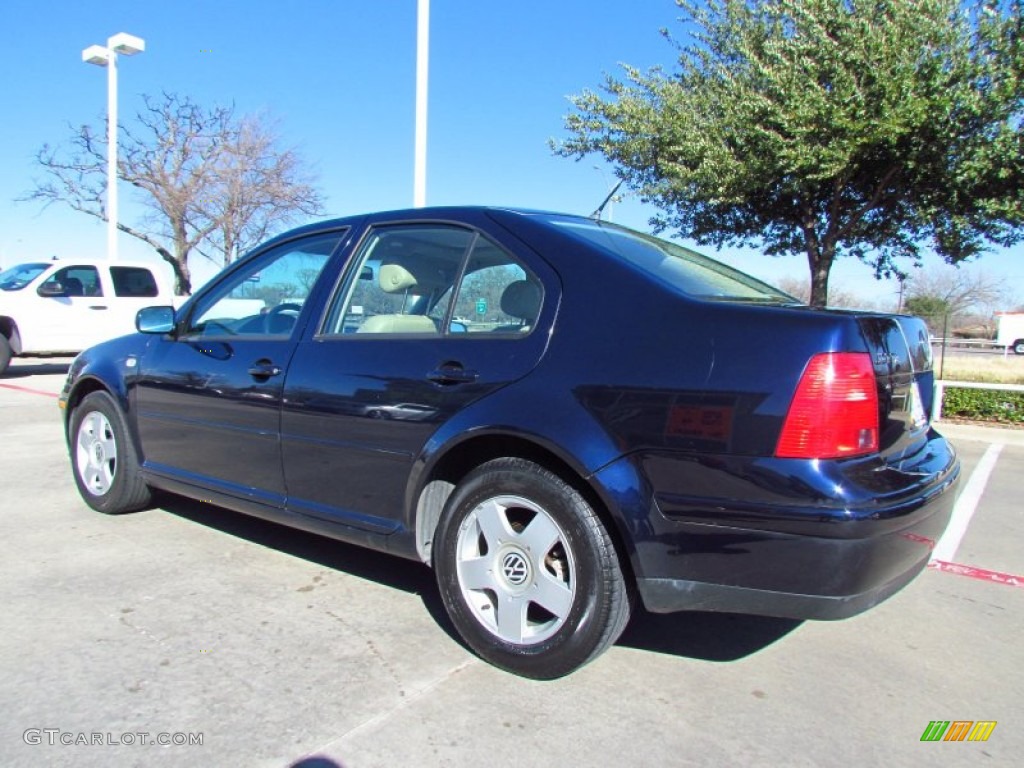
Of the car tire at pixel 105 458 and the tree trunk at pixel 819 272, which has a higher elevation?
the tree trunk at pixel 819 272

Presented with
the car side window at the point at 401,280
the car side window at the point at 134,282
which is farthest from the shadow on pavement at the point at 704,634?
the car side window at the point at 134,282

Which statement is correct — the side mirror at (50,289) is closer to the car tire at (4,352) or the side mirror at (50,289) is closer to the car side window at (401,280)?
the car tire at (4,352)

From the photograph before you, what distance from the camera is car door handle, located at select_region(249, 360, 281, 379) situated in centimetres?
346

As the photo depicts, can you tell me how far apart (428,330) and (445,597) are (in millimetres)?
1048

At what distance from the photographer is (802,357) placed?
228 cm

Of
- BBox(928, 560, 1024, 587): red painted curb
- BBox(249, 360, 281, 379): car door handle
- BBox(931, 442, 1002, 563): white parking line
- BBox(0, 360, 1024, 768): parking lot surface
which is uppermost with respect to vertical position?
BBox(249, 360, 281, 379): car door handle

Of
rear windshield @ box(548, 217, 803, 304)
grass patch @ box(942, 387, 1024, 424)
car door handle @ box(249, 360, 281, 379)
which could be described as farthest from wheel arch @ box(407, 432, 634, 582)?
grass patch @ box(942, 387, 1024, 424)

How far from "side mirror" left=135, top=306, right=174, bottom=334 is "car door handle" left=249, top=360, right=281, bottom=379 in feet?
2.87

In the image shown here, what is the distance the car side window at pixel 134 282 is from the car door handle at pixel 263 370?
11382mm

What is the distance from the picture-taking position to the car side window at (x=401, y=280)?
3.21 metres

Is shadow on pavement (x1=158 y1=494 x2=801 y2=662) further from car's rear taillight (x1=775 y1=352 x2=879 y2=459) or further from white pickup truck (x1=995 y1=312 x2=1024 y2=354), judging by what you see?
white pickup truck (x1=995 y1=312 x2=1024 y2=354)

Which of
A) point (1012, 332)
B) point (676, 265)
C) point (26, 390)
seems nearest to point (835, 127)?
point (676, 265)

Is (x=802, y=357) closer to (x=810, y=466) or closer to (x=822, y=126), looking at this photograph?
(x=810, y=466)

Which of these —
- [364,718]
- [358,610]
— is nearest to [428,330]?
[358,610]
